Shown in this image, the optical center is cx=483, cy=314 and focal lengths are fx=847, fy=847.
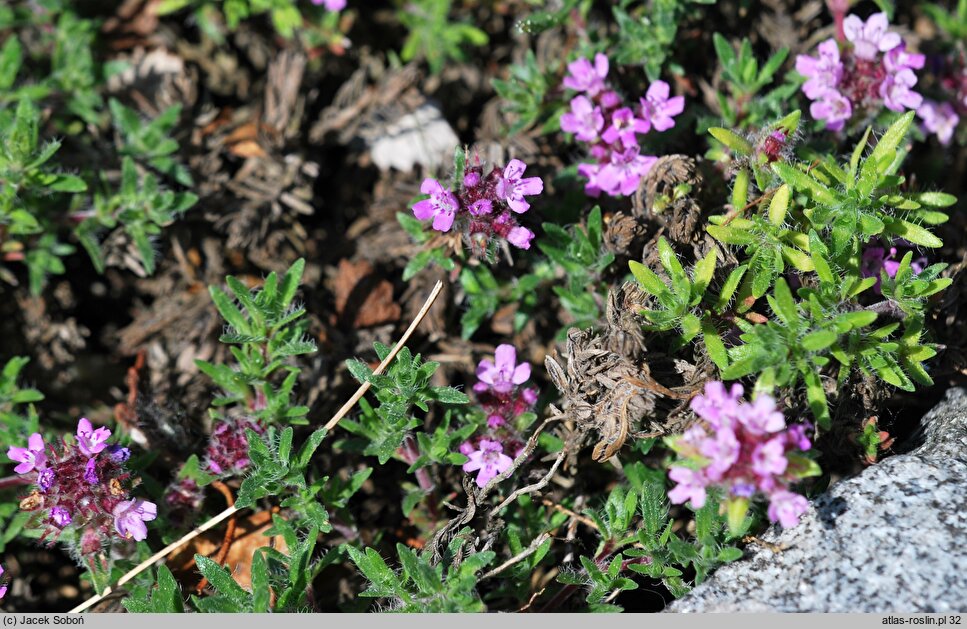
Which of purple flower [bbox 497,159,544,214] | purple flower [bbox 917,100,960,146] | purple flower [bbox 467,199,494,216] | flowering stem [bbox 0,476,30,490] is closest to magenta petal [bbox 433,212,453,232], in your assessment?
purple flower [bbox 467,199,494,216]

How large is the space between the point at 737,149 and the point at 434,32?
221 centimetres

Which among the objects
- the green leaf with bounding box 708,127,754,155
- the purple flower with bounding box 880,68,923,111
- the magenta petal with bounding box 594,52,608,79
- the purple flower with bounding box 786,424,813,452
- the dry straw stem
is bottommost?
the dry straw stem

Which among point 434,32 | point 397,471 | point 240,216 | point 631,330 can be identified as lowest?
point 397,471

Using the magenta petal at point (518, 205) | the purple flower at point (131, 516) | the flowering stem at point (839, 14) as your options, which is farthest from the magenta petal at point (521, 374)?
the flowering stem at point (839, 14)

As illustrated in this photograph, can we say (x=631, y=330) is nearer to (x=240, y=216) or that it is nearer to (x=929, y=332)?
A: (x=929, y=332)

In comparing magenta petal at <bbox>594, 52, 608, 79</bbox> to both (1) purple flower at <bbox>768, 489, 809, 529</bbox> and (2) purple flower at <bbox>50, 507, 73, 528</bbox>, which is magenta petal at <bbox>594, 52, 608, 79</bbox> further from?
(2) purple flower at <bbox>50, 507, 73, 528</bbox>

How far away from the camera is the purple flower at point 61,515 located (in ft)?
11.6

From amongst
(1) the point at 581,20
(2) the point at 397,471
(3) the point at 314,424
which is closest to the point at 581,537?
(2) the point at 397,471

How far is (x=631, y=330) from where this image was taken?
362 centimetres

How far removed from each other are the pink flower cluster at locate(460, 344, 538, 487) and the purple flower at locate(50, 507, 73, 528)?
1695 mm

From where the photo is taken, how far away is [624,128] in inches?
167

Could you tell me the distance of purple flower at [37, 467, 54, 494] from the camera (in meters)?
3.54

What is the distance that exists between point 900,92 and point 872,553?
7.56ft

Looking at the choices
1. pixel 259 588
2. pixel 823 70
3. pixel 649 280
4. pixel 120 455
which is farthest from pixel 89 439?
pixel 823 70
